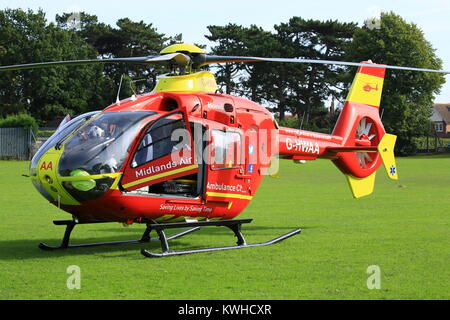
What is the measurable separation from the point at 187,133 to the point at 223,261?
2.05 meters

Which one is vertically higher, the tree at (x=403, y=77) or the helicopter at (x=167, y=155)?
the tree at (x=403, y=77)

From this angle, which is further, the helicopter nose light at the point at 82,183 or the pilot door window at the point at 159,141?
the pilot door window at the point at 159,141

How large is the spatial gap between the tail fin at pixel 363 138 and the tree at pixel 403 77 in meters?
51.9

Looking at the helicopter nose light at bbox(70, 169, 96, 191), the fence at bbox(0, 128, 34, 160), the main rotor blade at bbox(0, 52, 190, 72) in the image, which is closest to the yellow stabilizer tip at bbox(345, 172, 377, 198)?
the main rotor blade at bbox(0, 52, 190, 72)

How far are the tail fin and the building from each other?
9322 cm

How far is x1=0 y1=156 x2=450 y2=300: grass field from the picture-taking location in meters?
7.37

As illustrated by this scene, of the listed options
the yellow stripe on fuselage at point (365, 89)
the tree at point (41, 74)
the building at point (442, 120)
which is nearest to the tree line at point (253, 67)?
the tree at point (41, 74)

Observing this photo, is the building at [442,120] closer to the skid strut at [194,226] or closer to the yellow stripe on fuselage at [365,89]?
the yellow stripe on fuselage at [365,89]

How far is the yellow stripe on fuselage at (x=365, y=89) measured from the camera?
47.0ft

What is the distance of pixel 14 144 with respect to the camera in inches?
1857

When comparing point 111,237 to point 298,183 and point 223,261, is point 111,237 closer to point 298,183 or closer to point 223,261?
point 223,261

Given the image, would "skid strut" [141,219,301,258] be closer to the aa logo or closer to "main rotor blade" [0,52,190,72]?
the aa logo

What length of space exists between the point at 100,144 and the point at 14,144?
134ft

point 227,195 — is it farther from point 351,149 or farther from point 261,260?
point 351,149
